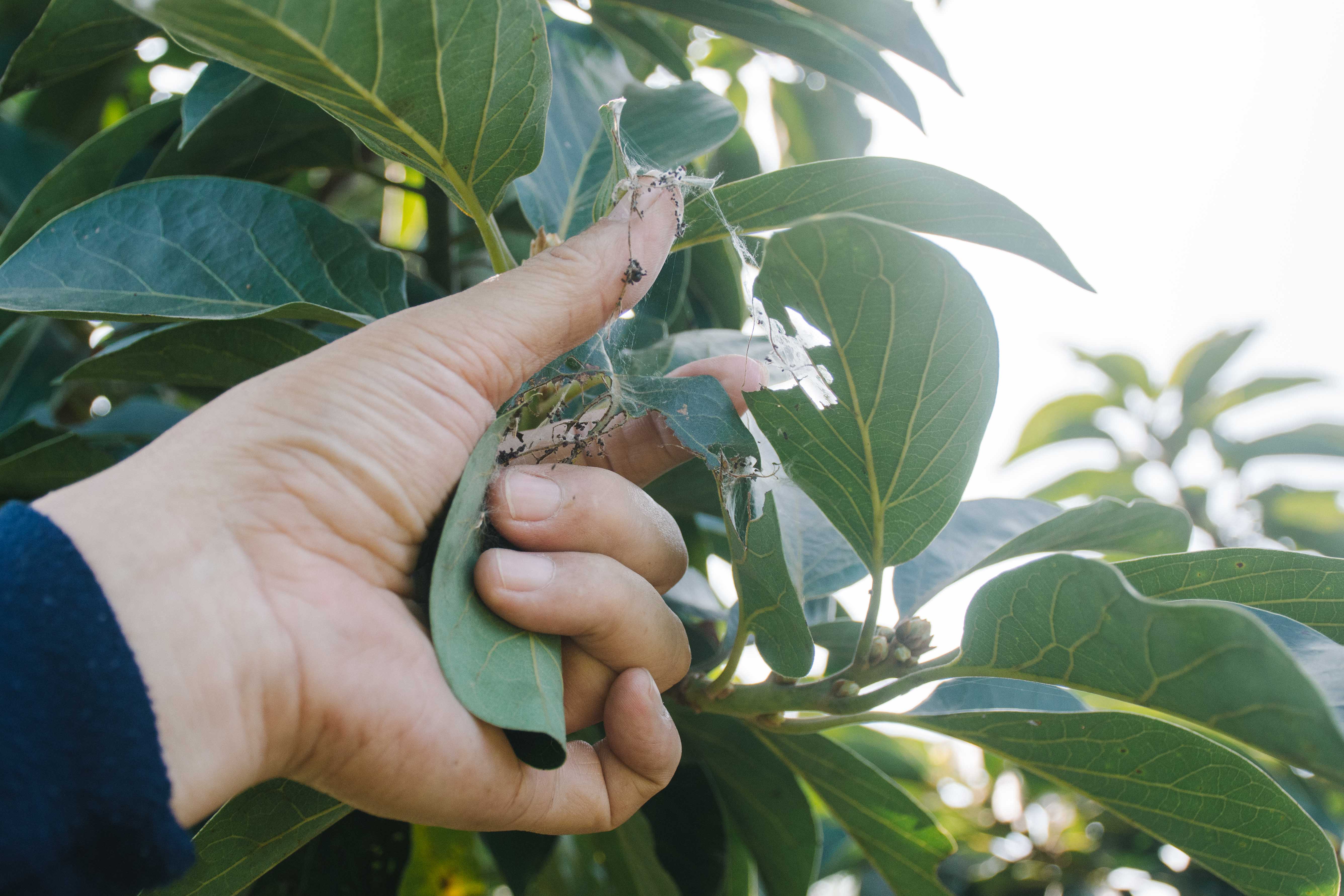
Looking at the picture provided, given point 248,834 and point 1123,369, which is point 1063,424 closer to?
point 1123,369

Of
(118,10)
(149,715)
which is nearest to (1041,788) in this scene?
(149,715)

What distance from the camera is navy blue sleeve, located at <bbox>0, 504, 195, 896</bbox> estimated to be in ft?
1.33

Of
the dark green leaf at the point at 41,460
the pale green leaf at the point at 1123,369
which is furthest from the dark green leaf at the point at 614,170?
the pale green leaf at the point at 1123,369

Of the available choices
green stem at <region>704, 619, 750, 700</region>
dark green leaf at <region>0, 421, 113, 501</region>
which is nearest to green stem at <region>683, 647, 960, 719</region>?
green stem at <region>704, 619, 750, 700</region>

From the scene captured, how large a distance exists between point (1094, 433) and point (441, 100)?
189cm

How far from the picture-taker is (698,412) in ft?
2.00

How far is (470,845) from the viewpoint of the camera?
4.57ft

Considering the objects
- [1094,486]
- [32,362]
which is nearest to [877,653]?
[32,362]

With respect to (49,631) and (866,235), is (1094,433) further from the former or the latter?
(49,631)

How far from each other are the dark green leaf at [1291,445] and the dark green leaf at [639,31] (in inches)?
59.6

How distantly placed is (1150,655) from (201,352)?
82cm

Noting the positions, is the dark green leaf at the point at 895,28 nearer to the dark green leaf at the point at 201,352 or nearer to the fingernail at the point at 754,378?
the fingernail at the point at 754,378

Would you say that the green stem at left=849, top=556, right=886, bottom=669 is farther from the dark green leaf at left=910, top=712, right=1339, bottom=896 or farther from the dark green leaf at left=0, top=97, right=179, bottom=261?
the dark green leaf at left=0, top=97, right=179, bottom=261

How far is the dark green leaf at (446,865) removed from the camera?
131 cm
